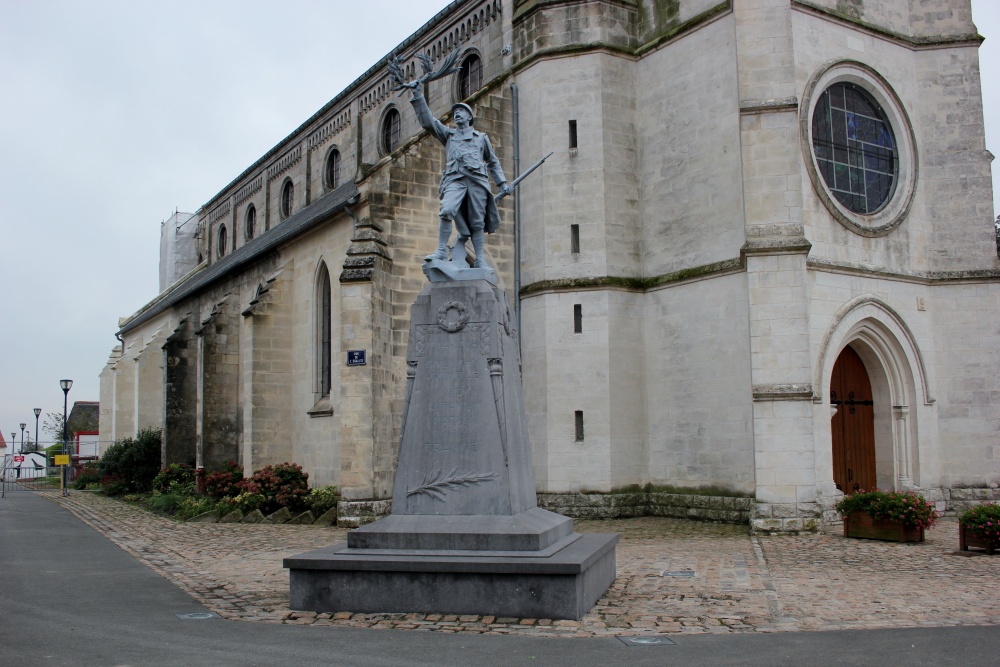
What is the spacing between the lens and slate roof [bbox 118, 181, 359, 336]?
2025 centimetres

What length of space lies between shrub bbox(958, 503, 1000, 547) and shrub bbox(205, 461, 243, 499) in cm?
1376

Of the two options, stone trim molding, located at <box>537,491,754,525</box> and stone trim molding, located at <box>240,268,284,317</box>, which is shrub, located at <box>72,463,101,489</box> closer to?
stone trim molding, located at <box>240,268,284,317</box>

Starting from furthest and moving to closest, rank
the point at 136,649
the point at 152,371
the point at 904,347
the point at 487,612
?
1. the point at 152,371
2. the point at 904,347
3. the point at 487,612
4. the point at 136,649

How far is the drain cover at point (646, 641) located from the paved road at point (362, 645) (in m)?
0.07

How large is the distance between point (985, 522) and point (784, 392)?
369 centimetres

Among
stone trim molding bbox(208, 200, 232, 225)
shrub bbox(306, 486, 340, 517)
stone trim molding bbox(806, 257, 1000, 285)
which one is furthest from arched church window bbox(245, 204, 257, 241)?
stone trim molding bbox(806, 257, 1000, 285)

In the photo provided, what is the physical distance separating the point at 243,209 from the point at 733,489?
2704 cm

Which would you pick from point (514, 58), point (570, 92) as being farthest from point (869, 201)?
point (514, 58)

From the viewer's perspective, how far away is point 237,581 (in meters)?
10.4

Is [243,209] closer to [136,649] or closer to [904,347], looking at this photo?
[904,347]

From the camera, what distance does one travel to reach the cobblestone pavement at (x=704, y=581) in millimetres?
7910

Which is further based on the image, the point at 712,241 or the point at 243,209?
the point at 243,209

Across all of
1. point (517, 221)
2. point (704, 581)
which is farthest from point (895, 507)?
point (517, 221)

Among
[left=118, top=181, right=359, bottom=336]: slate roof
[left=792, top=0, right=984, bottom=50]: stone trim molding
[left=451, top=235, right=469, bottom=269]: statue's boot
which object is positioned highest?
[left=792, top=0, right=984, bottom=50]: stone trim molding
